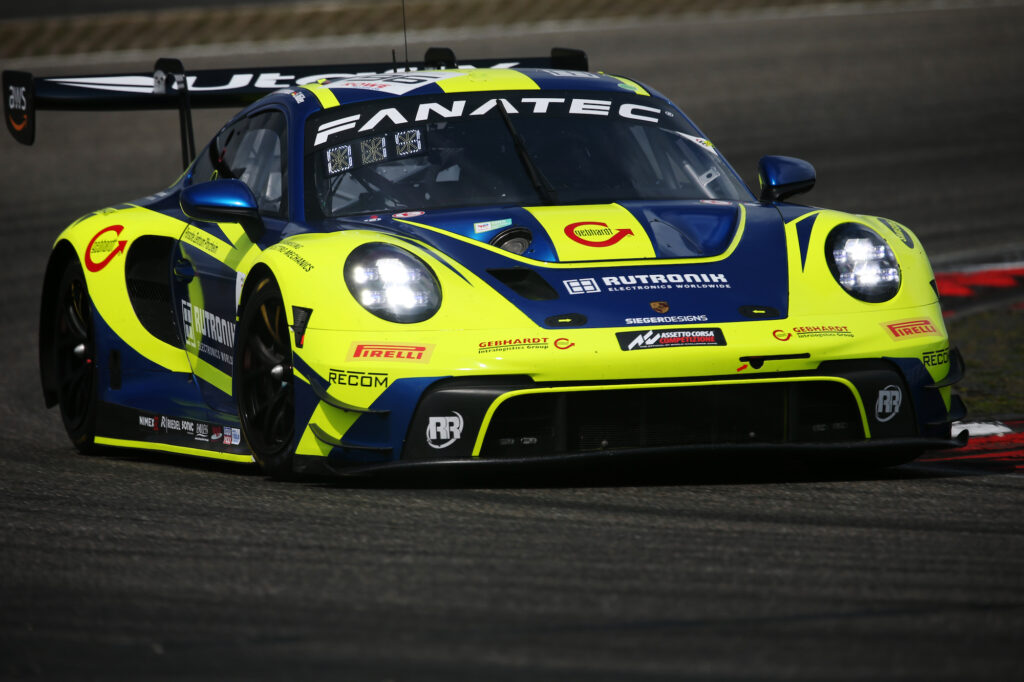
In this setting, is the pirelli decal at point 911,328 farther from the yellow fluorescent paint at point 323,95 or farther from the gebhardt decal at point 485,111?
the yellow fluorescent paint at point 323,95

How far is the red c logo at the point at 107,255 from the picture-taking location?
688cm

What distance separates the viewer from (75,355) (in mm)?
7098

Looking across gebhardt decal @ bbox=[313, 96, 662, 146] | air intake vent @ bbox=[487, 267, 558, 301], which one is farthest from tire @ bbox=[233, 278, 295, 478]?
gebhardt decal @ bbox=[313, 96, 662, 146]

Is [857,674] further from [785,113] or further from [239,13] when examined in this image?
[239,13]

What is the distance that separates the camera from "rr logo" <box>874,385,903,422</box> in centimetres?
533

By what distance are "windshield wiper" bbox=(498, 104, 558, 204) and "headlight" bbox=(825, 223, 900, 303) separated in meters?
0.94

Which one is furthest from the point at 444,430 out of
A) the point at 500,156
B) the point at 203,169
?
the point at 203,169

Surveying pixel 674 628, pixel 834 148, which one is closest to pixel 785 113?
pixel 834 148

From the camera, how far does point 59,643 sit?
3.60 meters

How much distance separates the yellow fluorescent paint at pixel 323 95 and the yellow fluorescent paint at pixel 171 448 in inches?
49.8

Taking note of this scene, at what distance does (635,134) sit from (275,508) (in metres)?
2.14

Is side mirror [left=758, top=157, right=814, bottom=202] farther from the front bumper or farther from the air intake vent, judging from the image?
the air intake vent

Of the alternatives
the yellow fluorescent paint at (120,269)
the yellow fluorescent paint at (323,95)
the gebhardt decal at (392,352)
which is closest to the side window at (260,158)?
the yellow fluorescent paint at (323,95)

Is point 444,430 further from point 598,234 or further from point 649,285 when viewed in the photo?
point 598,234
